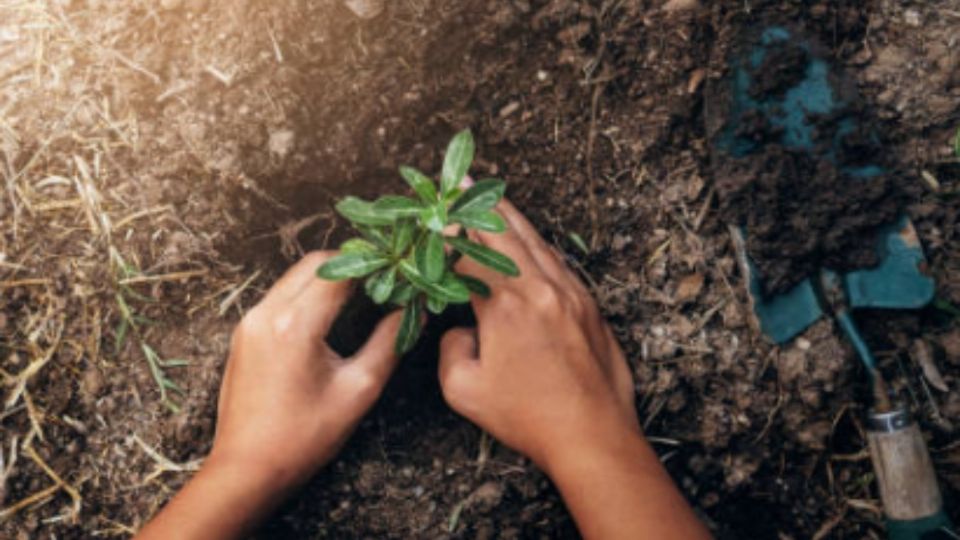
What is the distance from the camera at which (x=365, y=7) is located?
224 centimetres

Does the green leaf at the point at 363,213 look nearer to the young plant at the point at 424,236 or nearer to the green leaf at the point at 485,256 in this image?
the young plant at the point at 424,236

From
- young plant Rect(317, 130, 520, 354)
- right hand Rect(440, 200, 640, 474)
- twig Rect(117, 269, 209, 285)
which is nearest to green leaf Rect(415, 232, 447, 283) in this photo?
young plant Rect(317, 130, 520, 354)

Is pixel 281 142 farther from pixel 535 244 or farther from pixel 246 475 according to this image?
pixel 246 475

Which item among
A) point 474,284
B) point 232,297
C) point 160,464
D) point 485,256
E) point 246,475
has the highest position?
point 485,256

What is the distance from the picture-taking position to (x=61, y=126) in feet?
7.56

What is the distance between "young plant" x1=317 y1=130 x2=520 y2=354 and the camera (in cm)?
189

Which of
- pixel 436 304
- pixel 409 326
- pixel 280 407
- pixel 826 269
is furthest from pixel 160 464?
pixel 826 269

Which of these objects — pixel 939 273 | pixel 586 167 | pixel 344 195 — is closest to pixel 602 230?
pixel 586 167

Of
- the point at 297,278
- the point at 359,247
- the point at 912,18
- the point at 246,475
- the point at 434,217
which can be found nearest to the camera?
the point at 434,217

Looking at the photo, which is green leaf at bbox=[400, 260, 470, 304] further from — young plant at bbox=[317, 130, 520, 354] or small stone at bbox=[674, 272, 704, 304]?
small stone at bbox=[674, 272, 704, 304]

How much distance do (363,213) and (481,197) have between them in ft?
0.84

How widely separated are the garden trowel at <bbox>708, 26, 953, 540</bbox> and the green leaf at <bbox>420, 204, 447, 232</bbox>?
2.66 feet

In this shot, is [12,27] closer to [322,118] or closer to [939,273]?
[322,118]

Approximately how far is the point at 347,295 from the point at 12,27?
1.13 metres
